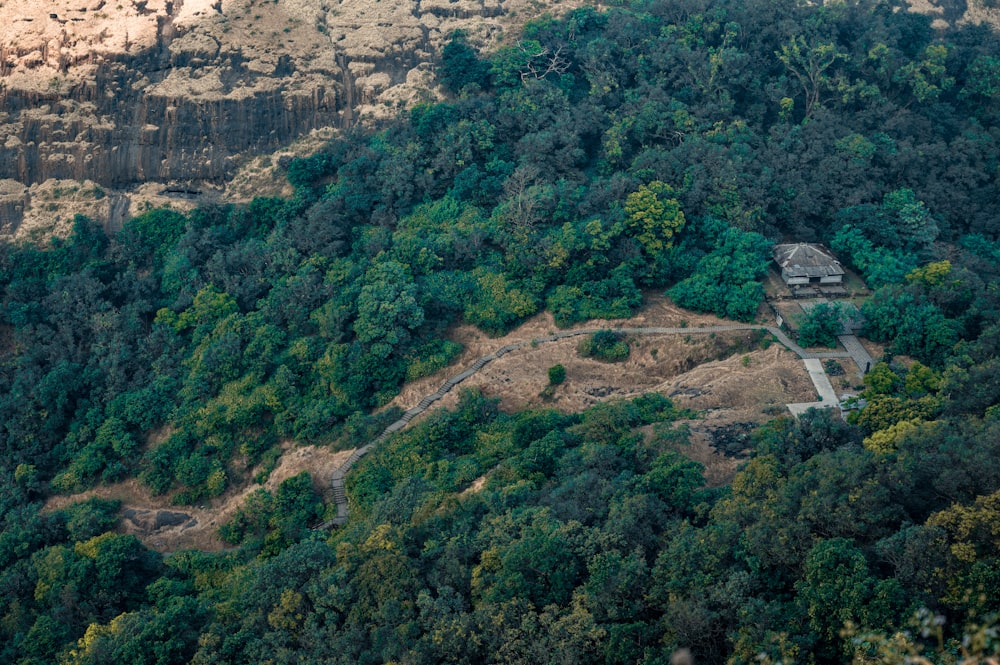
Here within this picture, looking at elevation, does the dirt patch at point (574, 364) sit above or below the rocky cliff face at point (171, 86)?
below

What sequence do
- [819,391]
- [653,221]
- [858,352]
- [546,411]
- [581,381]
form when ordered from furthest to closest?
[653,221] → [581,381] → [858,352] → [546,411] → [819,391]

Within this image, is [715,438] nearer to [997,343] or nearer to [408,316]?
[997,343]

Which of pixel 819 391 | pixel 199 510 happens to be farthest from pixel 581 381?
pixel 199 510

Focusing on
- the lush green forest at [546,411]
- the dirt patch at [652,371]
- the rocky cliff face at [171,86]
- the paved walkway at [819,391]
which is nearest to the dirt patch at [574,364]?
the dirt patch at [652,371]

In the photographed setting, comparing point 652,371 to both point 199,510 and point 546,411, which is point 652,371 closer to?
point 546,411

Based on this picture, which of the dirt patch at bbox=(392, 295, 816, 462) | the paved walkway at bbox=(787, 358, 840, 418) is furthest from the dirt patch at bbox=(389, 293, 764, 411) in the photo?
the paved walkway at bbox=(787, 358, 840, 418)

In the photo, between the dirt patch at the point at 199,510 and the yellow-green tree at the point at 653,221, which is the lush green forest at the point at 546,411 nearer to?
the yellow-green tree at the point at 653,221
